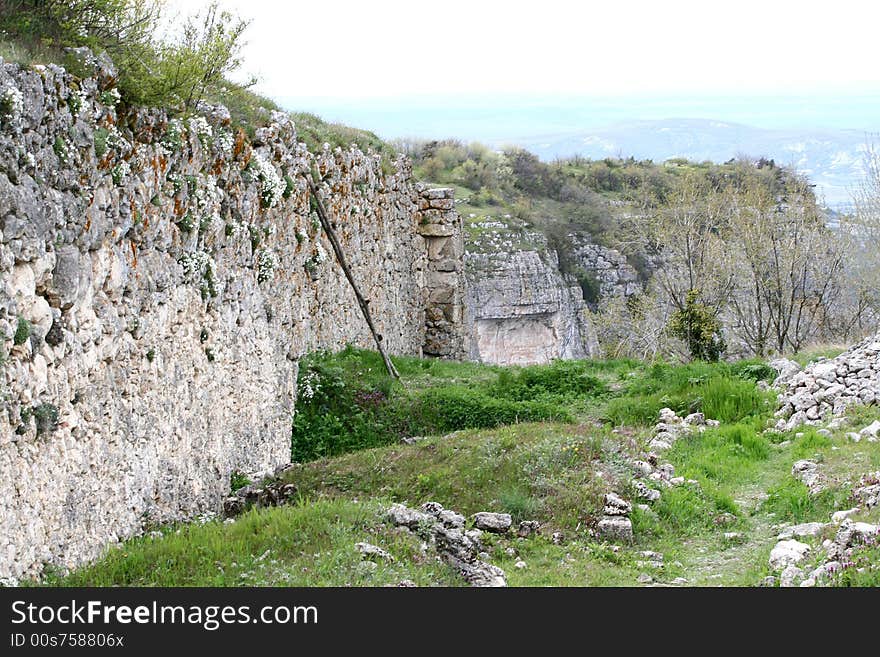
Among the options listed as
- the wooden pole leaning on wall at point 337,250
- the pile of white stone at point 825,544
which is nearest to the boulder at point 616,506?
the pile of white stone at point 825,544

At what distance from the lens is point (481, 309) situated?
43781 mm

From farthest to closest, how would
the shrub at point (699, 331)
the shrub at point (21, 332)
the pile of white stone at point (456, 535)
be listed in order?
the shrub at point (699, 331)
the pile of white stone at point (456, 535)
the shrub at point (21, 332)

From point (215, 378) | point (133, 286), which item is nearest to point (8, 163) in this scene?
point (133, 286)

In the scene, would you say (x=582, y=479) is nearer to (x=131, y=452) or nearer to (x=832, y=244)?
(x=131, y=452)

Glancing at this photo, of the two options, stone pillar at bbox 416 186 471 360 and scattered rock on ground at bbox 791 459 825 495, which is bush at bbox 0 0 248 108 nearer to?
scattered rock on ground at bbox 791 459 825 495

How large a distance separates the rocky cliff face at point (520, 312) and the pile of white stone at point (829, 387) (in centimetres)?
2900

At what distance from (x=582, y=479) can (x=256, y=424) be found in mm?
4144

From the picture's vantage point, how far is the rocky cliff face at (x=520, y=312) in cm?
4403

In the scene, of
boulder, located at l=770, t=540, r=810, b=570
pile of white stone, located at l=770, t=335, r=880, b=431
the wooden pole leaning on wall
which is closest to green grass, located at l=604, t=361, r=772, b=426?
pile of white stone, located at l=770, t=335, r=880, b=431

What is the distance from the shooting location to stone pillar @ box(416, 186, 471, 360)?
22484 mm

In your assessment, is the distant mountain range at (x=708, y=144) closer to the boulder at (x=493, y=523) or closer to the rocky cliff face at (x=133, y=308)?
the rocky cliff face at (x=133, y=308)

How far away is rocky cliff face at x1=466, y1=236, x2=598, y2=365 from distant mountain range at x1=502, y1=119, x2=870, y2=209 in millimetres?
11979

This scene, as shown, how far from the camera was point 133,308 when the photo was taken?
27.3ft

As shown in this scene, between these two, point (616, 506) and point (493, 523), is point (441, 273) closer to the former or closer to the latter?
point (616, 506)
